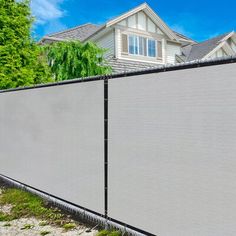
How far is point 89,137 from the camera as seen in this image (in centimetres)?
419

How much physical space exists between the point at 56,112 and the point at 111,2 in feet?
114

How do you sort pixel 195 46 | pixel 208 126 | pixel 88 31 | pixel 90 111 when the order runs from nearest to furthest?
pixel 208 126 < pixel 90 111 < pixel 88 31 < pixel 195 46

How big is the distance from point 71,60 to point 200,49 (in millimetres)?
12530

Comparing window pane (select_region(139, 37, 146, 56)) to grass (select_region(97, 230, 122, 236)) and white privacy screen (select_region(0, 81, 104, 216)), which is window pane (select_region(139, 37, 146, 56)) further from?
grass (select_region(97, 230, 122, 236))

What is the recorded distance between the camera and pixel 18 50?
383 inches

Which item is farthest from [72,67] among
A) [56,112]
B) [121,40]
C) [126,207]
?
[126,207]

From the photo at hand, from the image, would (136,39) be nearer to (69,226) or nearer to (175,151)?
(69,226)

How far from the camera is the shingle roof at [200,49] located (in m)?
20.9

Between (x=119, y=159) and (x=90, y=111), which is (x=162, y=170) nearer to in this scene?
(x=119, y=159)

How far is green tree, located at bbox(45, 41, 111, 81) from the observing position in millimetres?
12039

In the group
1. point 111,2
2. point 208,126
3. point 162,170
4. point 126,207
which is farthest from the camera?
point 111,2

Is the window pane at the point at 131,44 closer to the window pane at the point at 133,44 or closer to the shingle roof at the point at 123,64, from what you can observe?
the window pane at the point at 133,44

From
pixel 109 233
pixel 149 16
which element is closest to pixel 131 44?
pixel 149 16

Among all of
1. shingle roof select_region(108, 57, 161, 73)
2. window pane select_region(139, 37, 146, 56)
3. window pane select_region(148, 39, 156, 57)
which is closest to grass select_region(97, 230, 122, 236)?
shingle roof select_region(108, 57, 161, 73)
